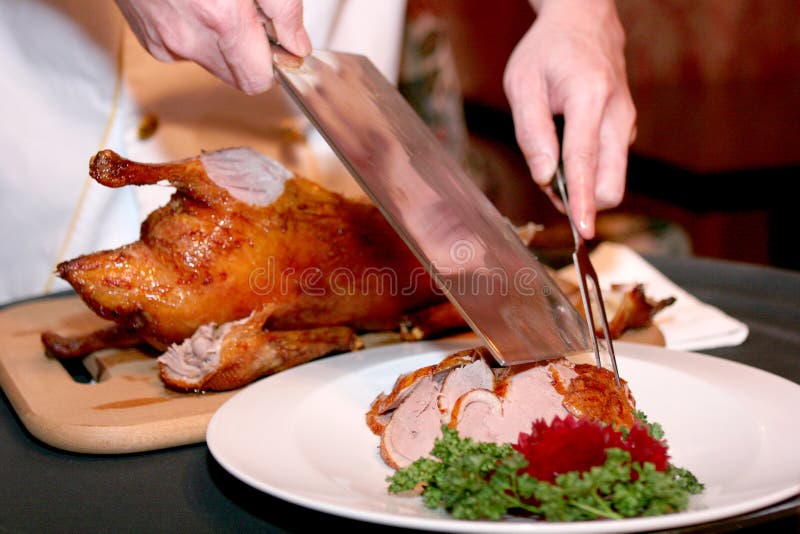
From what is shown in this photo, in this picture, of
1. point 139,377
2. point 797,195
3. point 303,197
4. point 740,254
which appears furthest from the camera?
point 740,254

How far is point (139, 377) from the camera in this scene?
1606 mm

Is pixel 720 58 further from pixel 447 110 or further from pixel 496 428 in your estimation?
pixel 496 428

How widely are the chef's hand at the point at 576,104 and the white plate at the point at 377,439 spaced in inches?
11.7

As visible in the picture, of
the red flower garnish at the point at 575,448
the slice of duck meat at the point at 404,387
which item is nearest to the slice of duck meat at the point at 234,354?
the slice of duck meat at the point at 404,387

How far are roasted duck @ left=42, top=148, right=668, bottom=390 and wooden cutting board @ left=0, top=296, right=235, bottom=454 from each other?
4cm

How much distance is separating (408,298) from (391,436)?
0.58m

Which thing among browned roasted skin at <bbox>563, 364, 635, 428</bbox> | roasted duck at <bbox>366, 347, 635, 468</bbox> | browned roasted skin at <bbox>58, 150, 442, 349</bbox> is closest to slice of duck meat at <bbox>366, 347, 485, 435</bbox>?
roasted duck at <bbox>366, 347, 635, 468</bbox>

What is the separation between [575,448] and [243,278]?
30.4 inches

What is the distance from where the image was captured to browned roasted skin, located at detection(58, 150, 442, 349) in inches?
62.4

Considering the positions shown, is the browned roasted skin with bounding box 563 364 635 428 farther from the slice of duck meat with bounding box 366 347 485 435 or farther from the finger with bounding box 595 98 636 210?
the finger with bounding box 595 98 636 210

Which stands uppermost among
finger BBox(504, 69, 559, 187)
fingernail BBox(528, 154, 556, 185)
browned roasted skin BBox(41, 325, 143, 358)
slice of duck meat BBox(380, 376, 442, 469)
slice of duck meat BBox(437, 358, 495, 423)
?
finger BBox(504, 69, 559, 187)

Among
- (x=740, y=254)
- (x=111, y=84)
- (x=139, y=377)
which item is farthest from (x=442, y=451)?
(x=740, y=254)

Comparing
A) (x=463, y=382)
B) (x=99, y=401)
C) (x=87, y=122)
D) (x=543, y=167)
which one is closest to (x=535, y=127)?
(x=543, y=167)

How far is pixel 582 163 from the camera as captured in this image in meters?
1.60
